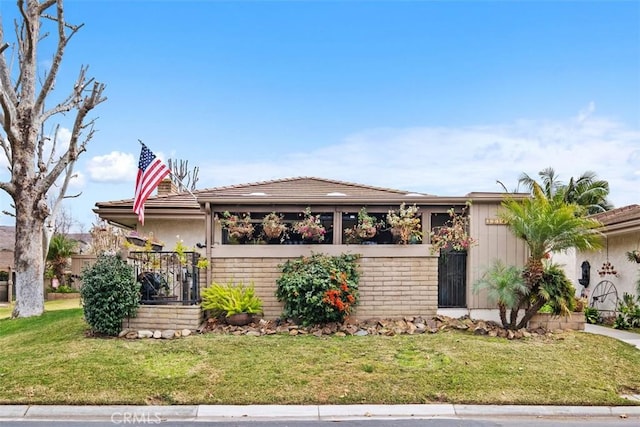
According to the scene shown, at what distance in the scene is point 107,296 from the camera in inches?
357

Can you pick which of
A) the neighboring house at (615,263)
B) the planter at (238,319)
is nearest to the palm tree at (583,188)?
the neighboring house at (615,263)

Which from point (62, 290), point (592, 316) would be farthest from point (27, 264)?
point (592, 316)

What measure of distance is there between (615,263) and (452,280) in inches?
221

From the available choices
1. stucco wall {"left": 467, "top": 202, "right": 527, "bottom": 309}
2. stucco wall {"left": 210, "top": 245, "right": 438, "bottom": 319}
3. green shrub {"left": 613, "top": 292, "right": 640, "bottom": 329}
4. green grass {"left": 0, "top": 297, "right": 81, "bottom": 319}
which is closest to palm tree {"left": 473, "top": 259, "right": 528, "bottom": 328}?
stucco wall {"left": 467, "top": 202, "right": 527, "bottom": 309}

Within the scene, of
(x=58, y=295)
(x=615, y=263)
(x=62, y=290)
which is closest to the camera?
(x=615, y=263)

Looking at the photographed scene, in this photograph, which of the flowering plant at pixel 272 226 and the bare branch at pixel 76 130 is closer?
the flowering plant at pixel 272 226

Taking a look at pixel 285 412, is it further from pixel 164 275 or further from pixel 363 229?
pixel 164 275

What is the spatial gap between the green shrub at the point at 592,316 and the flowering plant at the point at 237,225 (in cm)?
907

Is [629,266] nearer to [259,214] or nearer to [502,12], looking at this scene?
[502,12]

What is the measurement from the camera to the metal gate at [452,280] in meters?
10.7

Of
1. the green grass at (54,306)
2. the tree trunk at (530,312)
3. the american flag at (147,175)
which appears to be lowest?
the green grass at (54,306)

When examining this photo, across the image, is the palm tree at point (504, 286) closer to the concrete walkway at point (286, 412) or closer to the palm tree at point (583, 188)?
the concrete walkway at point (286, 412)

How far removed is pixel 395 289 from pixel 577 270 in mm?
8715

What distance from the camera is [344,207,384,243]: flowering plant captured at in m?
10.1
